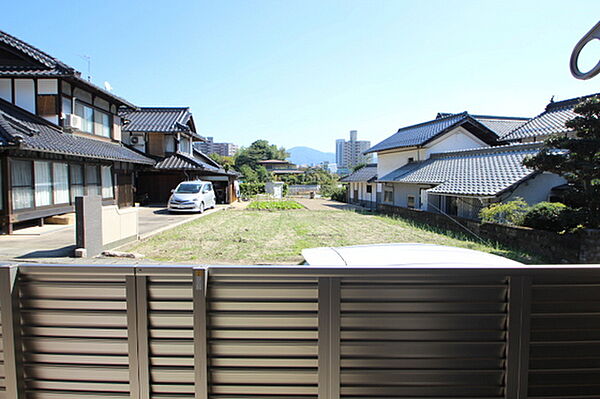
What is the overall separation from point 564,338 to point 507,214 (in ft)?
30.5

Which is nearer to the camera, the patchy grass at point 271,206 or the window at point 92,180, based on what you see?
the window at point 92,180

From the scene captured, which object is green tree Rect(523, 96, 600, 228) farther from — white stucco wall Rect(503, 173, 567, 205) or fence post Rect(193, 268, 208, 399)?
fence post Rect(193, 268, 208, 399)

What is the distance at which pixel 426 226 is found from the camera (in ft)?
42.1

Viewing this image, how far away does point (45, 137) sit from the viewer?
10547 mm

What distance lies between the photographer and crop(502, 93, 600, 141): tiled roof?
14.6 m

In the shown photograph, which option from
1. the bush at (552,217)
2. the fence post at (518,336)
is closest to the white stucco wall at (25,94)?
the fence post at (518,336)

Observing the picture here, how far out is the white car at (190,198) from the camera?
1548 cm

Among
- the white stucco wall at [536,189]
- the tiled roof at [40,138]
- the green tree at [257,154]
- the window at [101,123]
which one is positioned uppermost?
the green tree at [257,154]

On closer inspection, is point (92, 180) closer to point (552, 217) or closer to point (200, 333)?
point (200, 333)

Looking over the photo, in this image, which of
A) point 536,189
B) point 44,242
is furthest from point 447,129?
point 44,242

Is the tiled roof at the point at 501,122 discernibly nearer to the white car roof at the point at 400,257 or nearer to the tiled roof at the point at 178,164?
the tiled roof at the point at 178,164

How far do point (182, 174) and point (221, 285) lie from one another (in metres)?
19.9

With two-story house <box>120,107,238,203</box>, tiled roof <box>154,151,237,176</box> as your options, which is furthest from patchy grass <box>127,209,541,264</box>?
two-story house <box>120,107,238,203</box>

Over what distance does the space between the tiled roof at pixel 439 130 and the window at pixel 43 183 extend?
59.4ft
